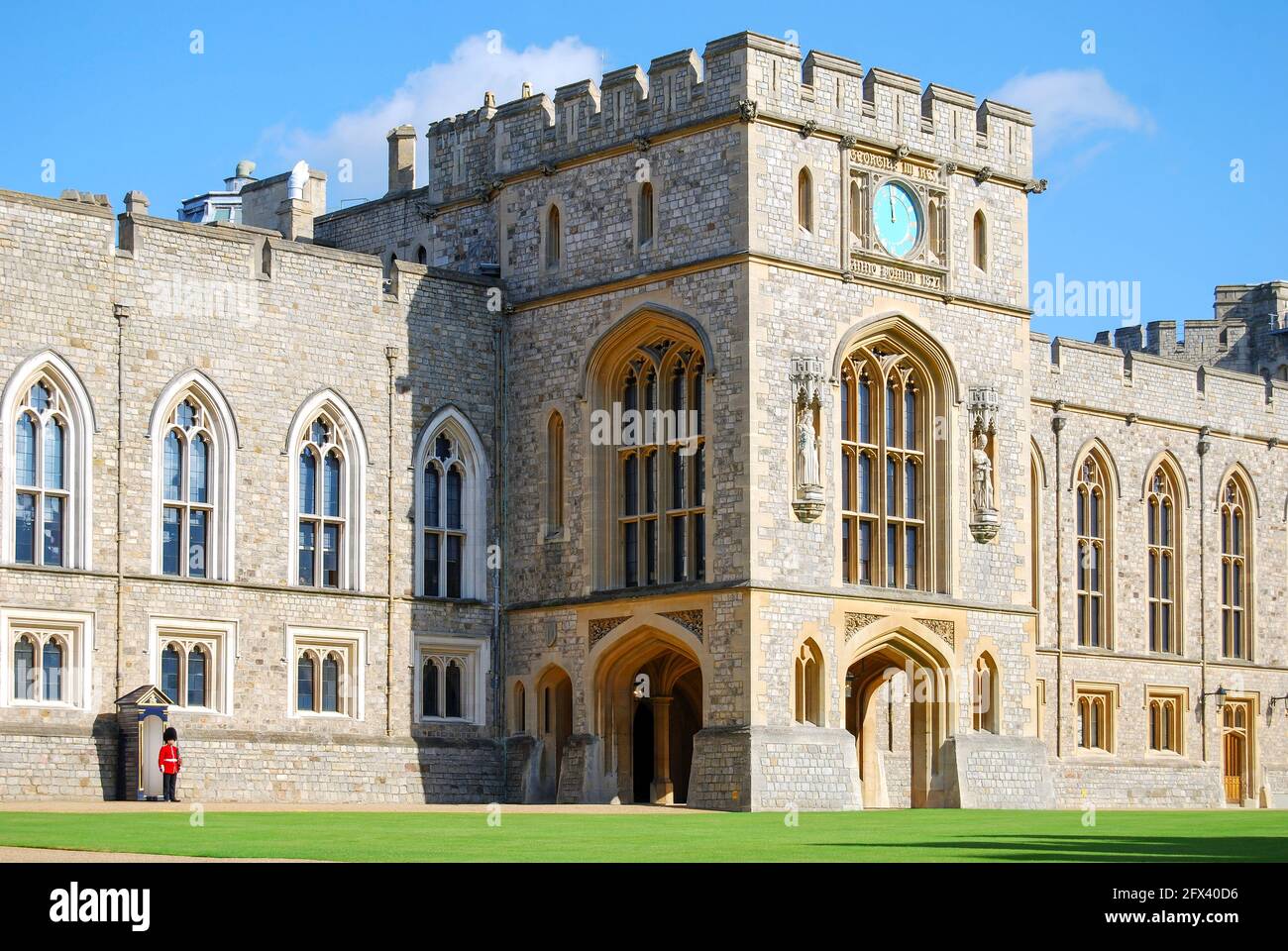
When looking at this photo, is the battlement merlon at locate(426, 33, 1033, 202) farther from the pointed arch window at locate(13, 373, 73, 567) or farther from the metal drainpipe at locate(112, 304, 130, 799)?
the pointed arch window at locate(13, 373, 73, 567)

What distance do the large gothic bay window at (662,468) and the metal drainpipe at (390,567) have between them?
384cm

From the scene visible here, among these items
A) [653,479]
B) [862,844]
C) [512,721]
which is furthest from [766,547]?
[862,844]

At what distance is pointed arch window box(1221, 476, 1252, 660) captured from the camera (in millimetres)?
51312

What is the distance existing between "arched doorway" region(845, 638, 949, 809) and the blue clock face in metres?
6.72

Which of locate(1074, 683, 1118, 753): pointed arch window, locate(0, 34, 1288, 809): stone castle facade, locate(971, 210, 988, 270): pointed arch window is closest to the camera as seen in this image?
locate(0, 34, 1288, 809): stone castle facade

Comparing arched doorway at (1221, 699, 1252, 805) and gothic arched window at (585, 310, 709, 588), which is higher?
gothic arched window at (585, 310, 709, 588)

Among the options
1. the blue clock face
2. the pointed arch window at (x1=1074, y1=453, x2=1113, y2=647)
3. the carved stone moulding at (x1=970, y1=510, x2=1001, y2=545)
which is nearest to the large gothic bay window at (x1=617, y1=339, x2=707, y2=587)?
the blue clock face

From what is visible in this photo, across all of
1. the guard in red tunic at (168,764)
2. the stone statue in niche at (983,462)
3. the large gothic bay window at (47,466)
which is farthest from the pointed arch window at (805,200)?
the guard in red tunic at (168,764)

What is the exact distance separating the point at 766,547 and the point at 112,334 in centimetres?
1065

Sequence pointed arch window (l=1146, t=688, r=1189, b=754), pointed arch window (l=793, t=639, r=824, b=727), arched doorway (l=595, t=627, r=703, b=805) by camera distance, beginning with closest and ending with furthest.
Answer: pointed arch window (l=793, t=639, r=824, b=727)
arched doorway (l=595, t=627, r=703, b=805)
pointed arch window (l=1146, t=688, r=1189, b=754)

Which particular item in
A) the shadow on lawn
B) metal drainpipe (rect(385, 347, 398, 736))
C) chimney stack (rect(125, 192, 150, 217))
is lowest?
the shadow on lawn

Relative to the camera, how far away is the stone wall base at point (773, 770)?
35.9 metres
